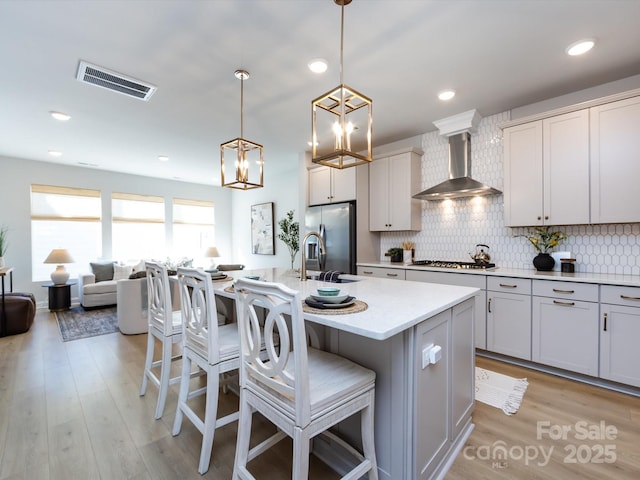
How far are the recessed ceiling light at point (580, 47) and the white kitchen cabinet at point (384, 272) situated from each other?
247 centimetres

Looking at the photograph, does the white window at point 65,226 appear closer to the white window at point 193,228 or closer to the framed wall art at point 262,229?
the white window at point 193,228

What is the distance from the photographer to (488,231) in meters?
3.63

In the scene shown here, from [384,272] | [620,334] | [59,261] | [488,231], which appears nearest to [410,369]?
[620,334]

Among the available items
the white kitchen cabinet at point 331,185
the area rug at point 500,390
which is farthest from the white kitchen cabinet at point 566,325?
the white kitchen cabinet at point 331,185

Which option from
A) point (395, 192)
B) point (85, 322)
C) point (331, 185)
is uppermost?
point (331, 185)

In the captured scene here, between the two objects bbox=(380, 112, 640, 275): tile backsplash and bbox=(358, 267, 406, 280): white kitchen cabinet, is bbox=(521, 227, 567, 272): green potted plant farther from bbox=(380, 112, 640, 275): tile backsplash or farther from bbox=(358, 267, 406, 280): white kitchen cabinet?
bbox=(358, 267, 406, 280): white kitchen cabinet

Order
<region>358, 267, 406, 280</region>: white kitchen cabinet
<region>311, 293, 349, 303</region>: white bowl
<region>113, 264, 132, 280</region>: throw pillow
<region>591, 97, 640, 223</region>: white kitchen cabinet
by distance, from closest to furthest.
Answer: <region>311, 293, 349, 303</region>: white bowl
<region>591, 97, 640, 223</region>: white kitchen cabinet
<region>358, 267, 406, 280</region>: white kitchen cabinet
<region>113, 264, 132, 280</region>: throw pillow

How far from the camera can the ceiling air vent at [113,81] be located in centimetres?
254

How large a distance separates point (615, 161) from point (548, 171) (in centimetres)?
47

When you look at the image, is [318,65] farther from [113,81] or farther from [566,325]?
[566,325]

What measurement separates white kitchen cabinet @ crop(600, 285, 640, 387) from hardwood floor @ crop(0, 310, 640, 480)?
0.19 meters

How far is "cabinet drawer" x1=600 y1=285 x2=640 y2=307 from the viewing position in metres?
2.32

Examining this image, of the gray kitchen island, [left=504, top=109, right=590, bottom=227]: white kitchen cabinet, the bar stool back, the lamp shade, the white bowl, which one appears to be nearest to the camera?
the bar stool back

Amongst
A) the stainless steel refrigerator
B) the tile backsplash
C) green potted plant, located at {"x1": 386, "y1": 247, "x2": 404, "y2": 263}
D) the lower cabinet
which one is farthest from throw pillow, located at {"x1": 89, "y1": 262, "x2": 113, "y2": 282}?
the lower cabinet
